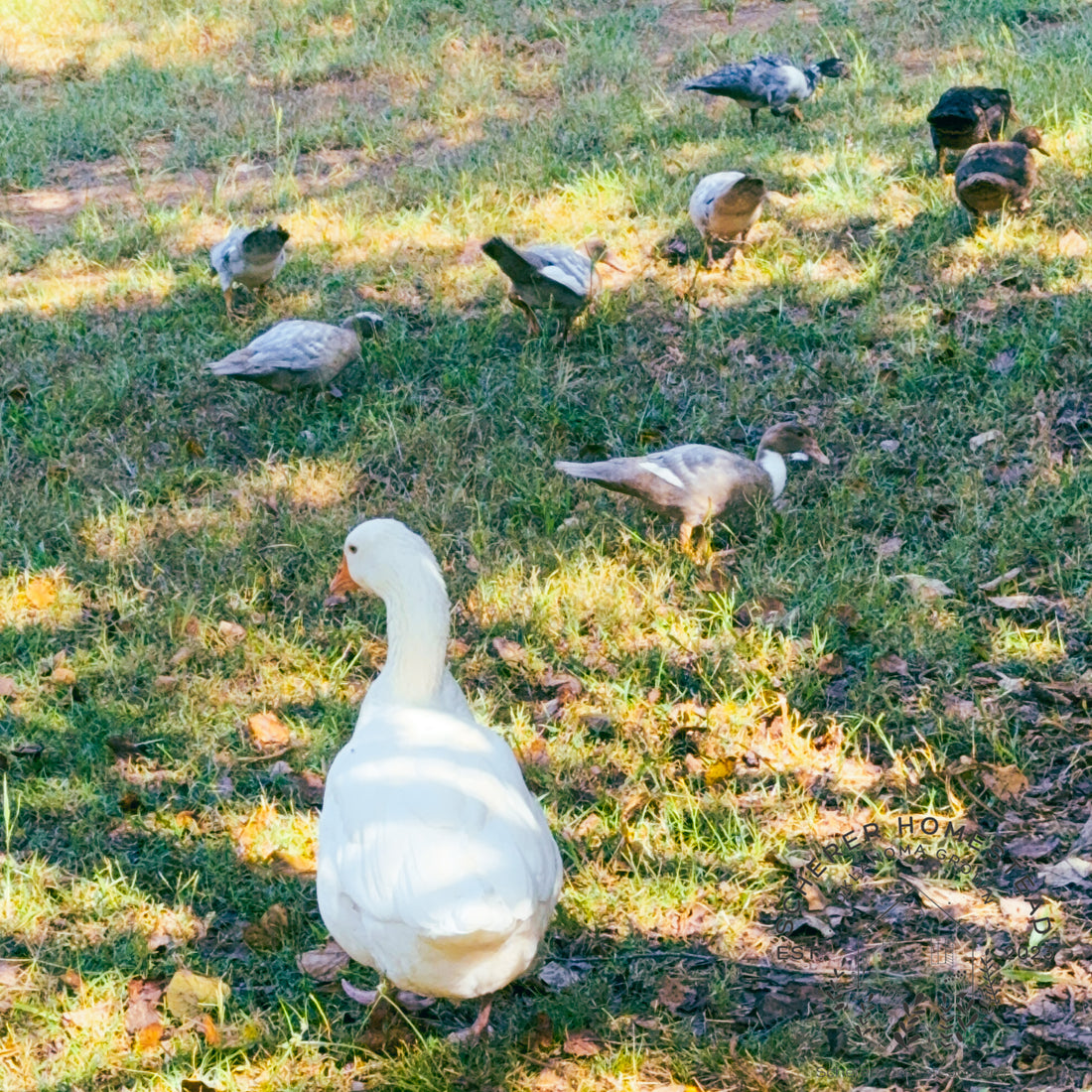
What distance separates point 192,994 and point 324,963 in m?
0.34

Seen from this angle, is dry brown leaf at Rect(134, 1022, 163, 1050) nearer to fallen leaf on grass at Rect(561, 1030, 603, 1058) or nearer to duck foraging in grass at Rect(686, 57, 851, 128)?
fallen leaf on grass at Rect(561, 1030, 603, 1058)

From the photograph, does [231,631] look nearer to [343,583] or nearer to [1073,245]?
[343,583]

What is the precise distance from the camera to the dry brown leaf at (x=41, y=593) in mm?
5156

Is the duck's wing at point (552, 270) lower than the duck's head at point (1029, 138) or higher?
lower

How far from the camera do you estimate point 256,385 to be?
21.2ft

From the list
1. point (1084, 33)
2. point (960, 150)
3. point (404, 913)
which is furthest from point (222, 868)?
point (1084, 33)

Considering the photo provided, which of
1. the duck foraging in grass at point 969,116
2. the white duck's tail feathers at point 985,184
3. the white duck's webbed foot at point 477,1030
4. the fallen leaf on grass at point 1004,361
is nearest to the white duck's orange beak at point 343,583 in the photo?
the white duck's webbed foot at point 477,1030

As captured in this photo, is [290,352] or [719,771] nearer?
[719,771]

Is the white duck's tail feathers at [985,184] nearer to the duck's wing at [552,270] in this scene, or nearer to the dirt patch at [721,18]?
the duck's wing at [552,270]

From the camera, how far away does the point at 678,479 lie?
16.4 ft

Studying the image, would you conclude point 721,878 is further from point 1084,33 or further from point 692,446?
point 1084,33

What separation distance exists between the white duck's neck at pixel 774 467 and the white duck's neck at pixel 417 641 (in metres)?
2.20

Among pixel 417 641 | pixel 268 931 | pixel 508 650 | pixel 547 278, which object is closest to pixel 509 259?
pixel 547 278

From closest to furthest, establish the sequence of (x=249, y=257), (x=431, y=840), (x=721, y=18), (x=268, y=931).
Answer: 1. (x=431, y=840)
2. (x=268, y=931)
3. (x=249, y=257)
4. (x=721, y=18)
